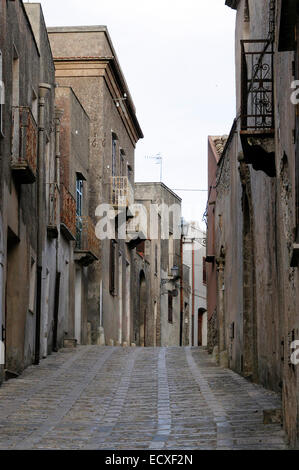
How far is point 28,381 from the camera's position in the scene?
1619cm

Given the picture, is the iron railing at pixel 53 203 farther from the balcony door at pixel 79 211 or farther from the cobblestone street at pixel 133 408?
the balcony door at pixel 79 211

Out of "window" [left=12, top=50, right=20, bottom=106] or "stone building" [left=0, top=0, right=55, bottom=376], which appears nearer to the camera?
"stone building" [left=0, top=0, right=55, bottom=376]

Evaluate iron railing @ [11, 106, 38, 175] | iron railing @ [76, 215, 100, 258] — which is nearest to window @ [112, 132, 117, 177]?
iron railing @ [76, 215, 100, 258]

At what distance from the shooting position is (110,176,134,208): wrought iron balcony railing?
3091cm

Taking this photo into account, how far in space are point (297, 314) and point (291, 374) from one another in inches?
39.6

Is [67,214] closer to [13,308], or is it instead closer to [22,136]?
[13,308]

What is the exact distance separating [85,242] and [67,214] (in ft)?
9.90

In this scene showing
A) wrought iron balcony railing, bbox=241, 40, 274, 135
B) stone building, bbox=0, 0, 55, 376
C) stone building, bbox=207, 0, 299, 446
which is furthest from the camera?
stone building, bbox=0, 0, 55, 376

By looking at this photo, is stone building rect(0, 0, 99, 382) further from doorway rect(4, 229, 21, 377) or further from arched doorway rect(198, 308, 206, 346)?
arched doorway rect(198, 308, 206, 346)

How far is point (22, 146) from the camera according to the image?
1641cm

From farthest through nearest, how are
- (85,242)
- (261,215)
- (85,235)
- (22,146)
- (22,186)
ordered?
1. (85,235)
2. (85,242)
3. (22,186)
4. (22,146)
5. (261,215)

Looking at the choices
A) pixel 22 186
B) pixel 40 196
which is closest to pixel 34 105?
pixel 40 196

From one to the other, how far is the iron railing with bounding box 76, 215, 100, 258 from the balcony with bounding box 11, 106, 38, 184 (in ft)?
33.3

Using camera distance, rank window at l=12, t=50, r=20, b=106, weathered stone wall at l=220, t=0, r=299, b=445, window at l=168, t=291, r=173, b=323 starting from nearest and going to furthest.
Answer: weathered stone wall at l=220, t=0, r=299, b=445
window at l=12, t=50, r=20, b=106
window at l=168, t=291, r=173, b=323
